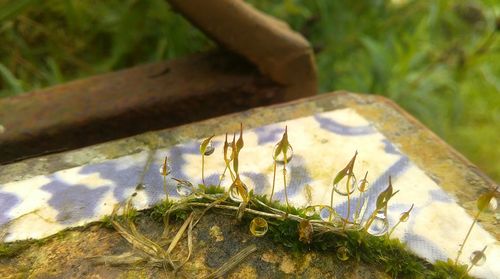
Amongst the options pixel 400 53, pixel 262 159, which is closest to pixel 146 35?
pixel 400 53

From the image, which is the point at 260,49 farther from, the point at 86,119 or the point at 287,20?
the point at 287,20

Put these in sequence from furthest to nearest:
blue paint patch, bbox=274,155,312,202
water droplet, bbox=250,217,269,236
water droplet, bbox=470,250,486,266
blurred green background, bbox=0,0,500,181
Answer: blurred green background, bbox=0,0,500,181 < blue paint patch, bbox=274,155,312,202 < water droplet, bbox=250,217,269,236 < water droplet, bbox=470,250,486,266

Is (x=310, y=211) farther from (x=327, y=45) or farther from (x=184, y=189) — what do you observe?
(x=327, y=45)

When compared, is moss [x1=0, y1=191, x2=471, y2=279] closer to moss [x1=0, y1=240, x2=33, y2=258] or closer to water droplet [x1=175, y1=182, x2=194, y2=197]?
moss [x1=0, y1=240, x2=33, y2=258]

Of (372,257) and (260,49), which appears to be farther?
(260,49)

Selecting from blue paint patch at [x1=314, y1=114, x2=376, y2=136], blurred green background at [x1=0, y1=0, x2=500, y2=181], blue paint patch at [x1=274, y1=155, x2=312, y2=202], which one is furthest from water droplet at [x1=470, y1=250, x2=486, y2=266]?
blurred green background at [x1=0, y1=0, x2=500, y2=181]

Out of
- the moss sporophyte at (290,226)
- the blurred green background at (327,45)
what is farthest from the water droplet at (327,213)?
the blurred green background at (327,45)

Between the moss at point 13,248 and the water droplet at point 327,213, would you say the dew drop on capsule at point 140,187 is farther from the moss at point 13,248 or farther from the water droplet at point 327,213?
the water droplet at point 327,213
